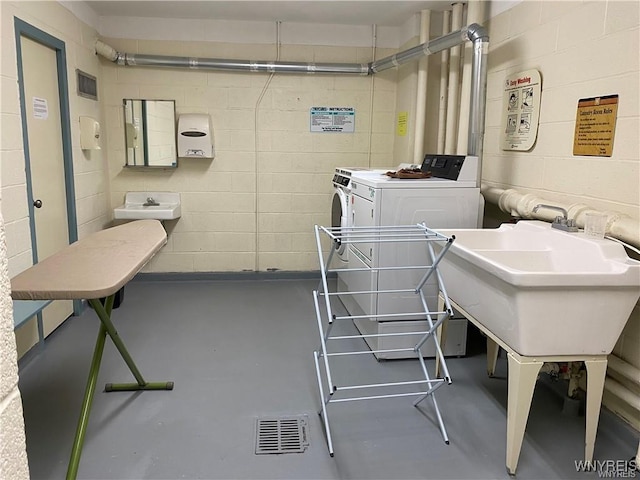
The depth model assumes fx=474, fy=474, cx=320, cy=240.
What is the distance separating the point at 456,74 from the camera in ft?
13.4

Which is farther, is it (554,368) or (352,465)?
(554,368)

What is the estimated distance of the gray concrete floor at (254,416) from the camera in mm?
2180

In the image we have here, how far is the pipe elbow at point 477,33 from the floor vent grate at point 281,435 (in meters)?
2.66

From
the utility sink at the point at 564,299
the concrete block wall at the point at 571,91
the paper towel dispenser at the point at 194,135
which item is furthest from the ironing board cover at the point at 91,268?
the concrete block wall at the point at 571,91

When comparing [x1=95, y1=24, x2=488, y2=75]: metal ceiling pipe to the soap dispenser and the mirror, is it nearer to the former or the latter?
the mirror

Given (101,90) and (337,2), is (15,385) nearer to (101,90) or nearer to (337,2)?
(337,2)

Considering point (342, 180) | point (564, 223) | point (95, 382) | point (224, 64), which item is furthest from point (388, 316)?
point (224, 64)

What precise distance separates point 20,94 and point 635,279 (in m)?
3.58

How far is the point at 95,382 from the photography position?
7.50ft

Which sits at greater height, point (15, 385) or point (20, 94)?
point (20, 94)

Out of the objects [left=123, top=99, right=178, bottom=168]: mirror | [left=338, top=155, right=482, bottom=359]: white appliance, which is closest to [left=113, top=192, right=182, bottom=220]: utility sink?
[left=123, top=99, right=178, bottom=168]: mirror

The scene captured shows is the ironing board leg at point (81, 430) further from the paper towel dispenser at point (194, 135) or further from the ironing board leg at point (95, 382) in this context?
the paper towel dispenser at point (194, 135)

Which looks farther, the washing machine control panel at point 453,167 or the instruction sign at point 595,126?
the washing machine control panel at point 453,167

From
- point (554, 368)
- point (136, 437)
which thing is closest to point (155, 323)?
point (136, 437)
